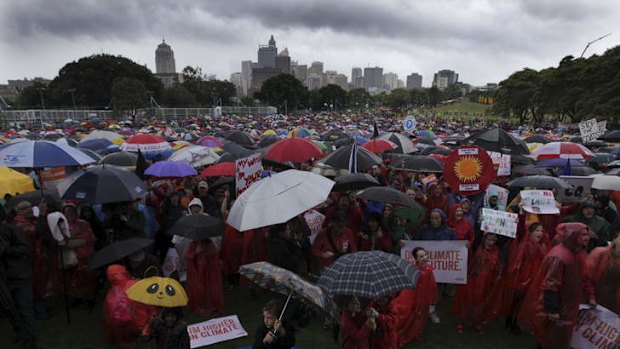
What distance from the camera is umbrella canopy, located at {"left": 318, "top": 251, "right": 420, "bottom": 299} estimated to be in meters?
2.93

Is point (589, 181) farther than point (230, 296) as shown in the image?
Yes

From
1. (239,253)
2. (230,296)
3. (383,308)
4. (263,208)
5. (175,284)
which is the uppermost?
(263,208)

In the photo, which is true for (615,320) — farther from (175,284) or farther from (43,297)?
(43,297)

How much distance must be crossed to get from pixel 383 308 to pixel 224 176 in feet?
16.6

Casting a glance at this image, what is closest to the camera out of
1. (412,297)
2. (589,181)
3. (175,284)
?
(175,284)

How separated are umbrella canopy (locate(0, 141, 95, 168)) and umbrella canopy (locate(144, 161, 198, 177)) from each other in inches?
70.3

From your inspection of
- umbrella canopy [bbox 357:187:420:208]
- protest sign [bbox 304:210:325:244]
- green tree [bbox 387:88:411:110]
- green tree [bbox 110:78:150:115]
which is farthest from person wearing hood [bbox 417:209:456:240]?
green tree [bbox 387:88:411:110]

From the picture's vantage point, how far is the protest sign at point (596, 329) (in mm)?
3679

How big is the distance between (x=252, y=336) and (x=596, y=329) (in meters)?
3.67

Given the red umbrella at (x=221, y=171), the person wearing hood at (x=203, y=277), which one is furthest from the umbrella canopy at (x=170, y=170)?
the person wearing hood at (x=203, y=277)

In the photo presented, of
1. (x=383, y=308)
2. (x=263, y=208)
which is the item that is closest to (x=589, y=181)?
(x=383, y=308)

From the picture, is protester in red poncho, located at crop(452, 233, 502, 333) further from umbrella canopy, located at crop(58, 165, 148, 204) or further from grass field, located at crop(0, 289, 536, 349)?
umbrella canopy, located at crop(58, 165, 148, 204)

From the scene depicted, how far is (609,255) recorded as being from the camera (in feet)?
12.3

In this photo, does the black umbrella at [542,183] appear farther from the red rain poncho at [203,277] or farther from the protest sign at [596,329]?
the red rain poncho at [203,277]
